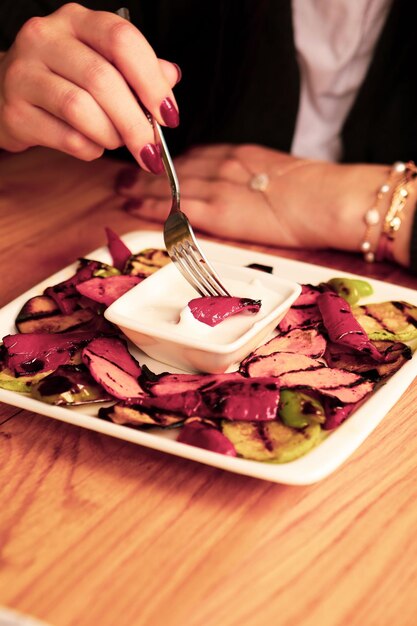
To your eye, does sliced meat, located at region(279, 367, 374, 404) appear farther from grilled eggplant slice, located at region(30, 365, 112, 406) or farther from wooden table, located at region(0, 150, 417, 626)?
grilled eggplant slice, located at region(30, 365, 112, 406)

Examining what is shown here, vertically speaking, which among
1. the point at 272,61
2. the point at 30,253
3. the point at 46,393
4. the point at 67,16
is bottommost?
the point at 30,253

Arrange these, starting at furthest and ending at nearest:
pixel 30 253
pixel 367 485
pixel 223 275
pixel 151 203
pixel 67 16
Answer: pixel 151 203 → pixel 30 253 → pixel 67 16 → pixel 223 275 → pixel 367 485

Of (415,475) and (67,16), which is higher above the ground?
(67,16)

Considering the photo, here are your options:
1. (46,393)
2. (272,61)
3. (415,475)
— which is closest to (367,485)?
(415,475)

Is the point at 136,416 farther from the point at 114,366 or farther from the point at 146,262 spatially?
the point at 146,262

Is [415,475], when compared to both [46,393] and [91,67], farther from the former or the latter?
[91,67]

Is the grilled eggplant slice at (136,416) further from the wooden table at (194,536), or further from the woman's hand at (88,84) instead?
the woman's hand at (88,84)

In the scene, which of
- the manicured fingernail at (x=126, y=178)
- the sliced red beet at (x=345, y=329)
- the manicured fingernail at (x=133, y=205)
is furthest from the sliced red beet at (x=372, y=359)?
the manicured fingernail at (x=126, y=178)
